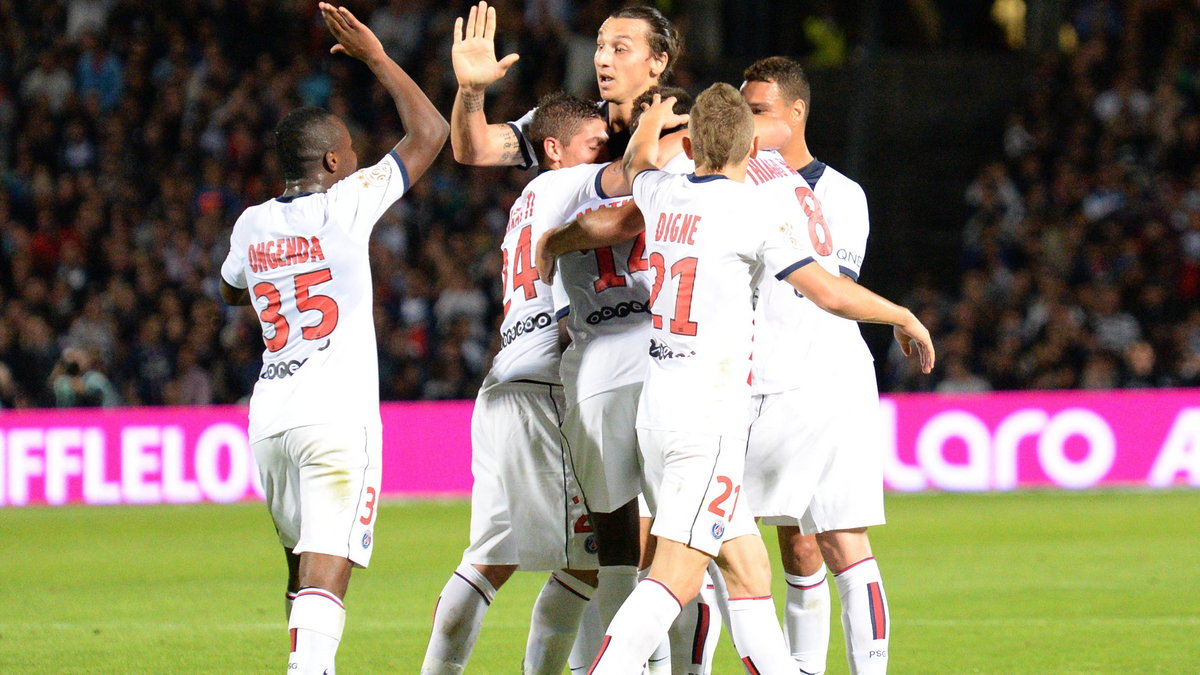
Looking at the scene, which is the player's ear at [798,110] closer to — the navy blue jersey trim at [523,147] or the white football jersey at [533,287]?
the white football jersey at [533,287]

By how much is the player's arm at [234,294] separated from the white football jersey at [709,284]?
1525 mm

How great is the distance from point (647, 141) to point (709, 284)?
593 mm

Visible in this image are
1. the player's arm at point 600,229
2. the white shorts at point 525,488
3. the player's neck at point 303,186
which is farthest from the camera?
the white shorts at point 525,488

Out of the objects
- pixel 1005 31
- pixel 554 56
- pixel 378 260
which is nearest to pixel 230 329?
pixel 378 260

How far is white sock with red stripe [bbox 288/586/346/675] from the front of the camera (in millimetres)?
5273

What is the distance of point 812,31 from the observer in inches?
895

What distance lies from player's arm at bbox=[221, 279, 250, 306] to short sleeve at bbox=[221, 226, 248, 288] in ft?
A: 0.09

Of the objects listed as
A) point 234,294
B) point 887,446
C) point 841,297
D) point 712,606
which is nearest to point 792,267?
point 841,297

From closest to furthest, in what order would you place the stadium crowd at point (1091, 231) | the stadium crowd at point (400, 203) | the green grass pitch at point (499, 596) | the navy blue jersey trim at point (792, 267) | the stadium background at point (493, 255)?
the navy blue jersey trim at point (792, 267), the green grass pitch at point (499, 596), the stadium background at point (493, 255), the stadium crowd at point (1091, 231), the stadium crowd at point (400, 203)

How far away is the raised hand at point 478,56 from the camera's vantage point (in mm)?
5941

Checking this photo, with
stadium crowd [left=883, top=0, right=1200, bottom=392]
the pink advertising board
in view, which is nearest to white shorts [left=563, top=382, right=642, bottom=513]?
the pink advertising board

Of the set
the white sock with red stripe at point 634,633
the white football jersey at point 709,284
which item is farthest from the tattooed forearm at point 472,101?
the white sock with red stripe at point 634,633

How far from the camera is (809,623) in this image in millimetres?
5922

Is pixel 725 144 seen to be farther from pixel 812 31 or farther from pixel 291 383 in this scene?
pixel 812 31
